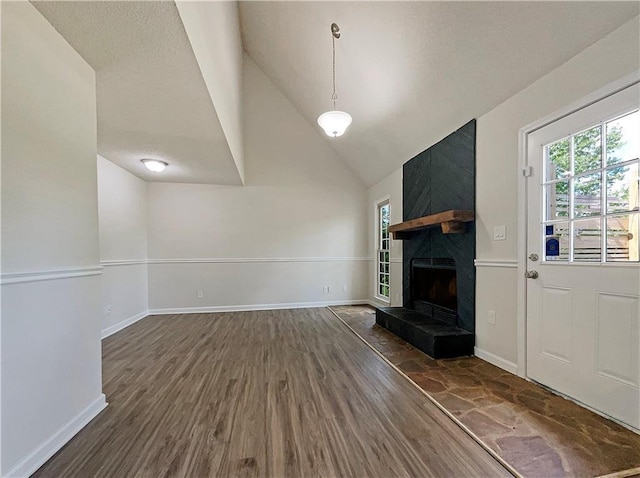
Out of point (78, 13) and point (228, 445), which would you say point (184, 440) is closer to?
point (228, 445)

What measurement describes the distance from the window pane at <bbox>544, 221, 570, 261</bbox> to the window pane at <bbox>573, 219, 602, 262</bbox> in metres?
0.06

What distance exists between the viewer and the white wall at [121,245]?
12.3ft

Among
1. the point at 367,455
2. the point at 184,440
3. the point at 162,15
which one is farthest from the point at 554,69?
the point at 184,440

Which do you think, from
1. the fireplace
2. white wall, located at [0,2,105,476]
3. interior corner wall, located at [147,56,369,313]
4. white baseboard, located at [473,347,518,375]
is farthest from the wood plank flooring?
interior corner wall, located at [147,56,369,313]

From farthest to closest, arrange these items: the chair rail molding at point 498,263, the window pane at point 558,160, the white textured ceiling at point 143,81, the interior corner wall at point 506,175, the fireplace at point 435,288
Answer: the fireplace at point 435,288 < the chair rail molding at point 498,263 < the window pane at point 558,160 < the interior corner wall at point 506,175 < the white textured ceiling at point 143,81

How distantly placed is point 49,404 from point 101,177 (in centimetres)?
302

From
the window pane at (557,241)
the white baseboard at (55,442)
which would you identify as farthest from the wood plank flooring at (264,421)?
the window pane at (557,241)

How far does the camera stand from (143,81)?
2064 millimetres

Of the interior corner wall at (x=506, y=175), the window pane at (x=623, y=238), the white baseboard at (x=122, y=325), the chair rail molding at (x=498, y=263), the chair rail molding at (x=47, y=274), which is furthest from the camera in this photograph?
the white baseboard at (x=122, y=325)

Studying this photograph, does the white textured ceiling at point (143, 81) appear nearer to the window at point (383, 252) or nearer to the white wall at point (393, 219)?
the white wall at point (393, 219)

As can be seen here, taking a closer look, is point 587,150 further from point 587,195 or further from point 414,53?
point 414,53

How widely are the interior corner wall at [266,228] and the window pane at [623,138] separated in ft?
13.8

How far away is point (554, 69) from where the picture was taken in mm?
2088

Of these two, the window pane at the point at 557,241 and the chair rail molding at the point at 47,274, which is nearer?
the chair rail molding at the point at 47,274
